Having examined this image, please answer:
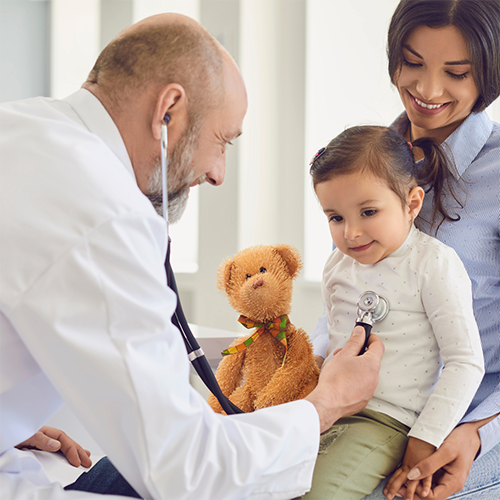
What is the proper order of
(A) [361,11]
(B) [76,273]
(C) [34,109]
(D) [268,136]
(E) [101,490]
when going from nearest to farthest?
(B) [76,273]
(C) [34,109]
(E) [101,490]
(A) [361,11]
(D) [268,136]

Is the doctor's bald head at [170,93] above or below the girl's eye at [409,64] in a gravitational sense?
below

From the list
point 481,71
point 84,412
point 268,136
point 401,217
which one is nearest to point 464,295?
point 401,217

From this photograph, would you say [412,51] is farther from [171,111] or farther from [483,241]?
[171,111]

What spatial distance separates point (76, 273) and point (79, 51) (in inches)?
152

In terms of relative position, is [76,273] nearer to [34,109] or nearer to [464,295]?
[34,109]

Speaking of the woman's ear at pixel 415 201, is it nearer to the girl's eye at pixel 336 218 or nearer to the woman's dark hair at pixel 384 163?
the woman's dark hair at pixel 384 163

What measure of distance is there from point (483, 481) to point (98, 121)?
1.01m

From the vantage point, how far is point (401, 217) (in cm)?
109

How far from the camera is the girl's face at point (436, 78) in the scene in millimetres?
1173

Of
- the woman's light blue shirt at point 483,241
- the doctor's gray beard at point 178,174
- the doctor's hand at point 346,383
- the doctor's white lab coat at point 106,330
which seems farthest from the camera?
the woman's light blue shirt at point 483,241

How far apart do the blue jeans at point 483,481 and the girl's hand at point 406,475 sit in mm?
137

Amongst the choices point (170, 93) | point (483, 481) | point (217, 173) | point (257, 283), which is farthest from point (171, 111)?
point (483, 481)

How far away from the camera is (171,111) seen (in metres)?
0.93

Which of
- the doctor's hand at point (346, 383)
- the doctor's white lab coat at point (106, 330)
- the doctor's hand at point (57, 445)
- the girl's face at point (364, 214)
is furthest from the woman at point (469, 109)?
the doctor's hand at point (57, 445)
